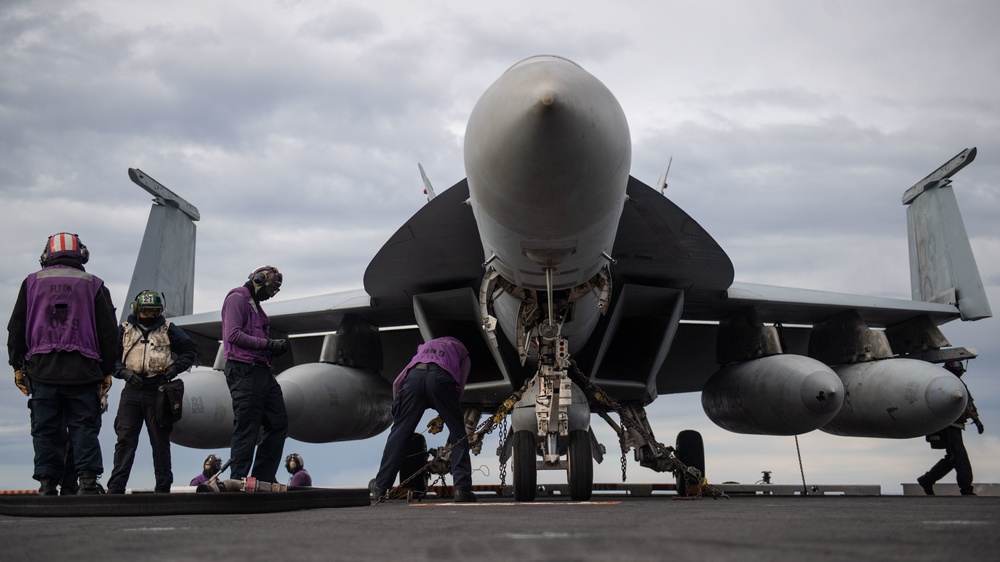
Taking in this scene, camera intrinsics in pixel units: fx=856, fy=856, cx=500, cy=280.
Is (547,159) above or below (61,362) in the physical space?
above

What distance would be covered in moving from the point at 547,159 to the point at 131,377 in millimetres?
3539

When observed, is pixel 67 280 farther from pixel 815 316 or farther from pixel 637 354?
pixel 815 316

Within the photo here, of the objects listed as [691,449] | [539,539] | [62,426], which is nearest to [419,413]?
[62,426]

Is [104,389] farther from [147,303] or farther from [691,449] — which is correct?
[691,449]

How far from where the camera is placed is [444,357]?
676 cm

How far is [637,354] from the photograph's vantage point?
10.1 m

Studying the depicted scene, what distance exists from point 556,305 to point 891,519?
12.7ft

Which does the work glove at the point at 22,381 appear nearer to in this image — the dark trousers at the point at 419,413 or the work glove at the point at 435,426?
the dark trousers at the point at 419,413

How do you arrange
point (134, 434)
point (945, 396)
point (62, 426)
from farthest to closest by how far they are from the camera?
point (945, 396) < point (134, 434) < point (62, 426)

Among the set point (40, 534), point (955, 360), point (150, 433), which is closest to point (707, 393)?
point (955, 360)

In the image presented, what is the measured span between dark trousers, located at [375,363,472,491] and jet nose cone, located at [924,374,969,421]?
5861 mm

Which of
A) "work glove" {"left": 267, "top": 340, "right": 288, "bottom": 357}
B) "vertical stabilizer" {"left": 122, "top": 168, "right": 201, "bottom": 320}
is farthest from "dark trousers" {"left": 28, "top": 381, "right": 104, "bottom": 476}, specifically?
"vertical stabilizer" {"left": 122, "top": 168, "right": 201, "bottom": 320}

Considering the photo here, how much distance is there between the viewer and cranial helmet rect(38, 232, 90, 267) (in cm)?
589

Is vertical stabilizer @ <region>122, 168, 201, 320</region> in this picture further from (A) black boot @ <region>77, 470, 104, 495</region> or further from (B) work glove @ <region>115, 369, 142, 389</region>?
(A) black boot @ <region>77, 470, 104, 495</region>
